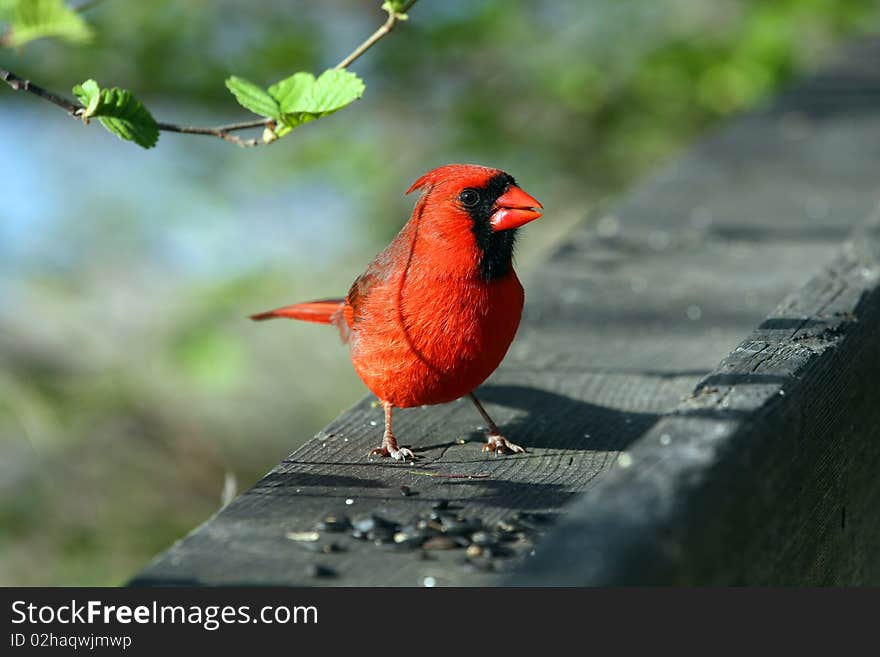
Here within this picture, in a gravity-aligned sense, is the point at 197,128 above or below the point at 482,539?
above

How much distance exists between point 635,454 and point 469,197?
3.24ft

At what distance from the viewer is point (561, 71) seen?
19.4ft

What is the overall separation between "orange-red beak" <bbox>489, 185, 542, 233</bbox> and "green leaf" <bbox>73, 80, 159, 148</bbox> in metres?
0.79

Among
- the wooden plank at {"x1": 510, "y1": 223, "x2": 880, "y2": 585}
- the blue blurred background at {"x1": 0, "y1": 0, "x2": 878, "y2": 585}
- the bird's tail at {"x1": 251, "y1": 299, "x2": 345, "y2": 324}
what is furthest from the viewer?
the blue blurred background at {"x1": 0, "y1": 0, "x2": 878, "y2": 585}

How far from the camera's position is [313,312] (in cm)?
288

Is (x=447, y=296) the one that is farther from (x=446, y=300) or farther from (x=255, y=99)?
(x=255, y=99)

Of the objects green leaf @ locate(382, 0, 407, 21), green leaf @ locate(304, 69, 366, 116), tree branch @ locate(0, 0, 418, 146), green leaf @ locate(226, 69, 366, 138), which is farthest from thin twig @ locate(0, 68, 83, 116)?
green leaf @ locate(382, 0, 407, 21)

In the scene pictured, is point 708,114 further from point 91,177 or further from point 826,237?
point 91,177

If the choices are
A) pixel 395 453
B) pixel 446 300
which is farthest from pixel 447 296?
pixel 395 453

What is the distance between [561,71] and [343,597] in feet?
15.3

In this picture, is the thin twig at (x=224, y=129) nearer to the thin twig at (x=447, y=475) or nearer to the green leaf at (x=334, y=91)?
the green leaf at (x=334, y=91)

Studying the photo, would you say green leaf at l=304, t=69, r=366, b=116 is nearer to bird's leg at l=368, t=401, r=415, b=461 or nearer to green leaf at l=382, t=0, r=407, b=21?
green leaf at l=382, t=0, r=407, b=21

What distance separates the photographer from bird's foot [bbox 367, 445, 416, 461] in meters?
2.31

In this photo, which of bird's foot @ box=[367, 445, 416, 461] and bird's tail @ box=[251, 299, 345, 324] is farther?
bird's tail @ box=[251, 299, 345, 324]
